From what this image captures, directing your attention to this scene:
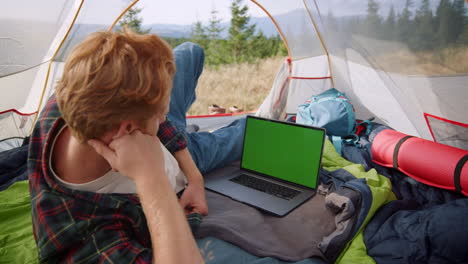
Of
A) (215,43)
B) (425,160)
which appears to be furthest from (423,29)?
(215,43)

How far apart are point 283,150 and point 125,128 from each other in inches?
40.0

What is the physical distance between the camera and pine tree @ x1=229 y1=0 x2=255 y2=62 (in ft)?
25.3

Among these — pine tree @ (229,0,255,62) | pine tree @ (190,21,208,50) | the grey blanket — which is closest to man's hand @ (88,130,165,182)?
the grey blanket

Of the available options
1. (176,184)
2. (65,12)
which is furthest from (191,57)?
(65,12)

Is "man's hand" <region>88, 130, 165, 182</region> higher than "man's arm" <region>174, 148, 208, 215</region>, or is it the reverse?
"man's hand" <region>88, 130, 165, 182</region>

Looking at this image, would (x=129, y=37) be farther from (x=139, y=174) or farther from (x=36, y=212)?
(x=36, y=212)

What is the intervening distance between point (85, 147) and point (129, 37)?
28cm

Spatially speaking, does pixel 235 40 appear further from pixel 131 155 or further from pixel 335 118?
pixel 131 155

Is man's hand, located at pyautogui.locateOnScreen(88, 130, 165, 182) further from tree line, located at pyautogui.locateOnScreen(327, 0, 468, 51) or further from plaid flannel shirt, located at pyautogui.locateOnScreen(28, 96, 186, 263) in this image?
tree line, located at pyautogui.locateOnScreen(327, 0, 468, 51)

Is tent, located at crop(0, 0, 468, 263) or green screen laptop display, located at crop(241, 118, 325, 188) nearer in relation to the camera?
green screen laptop display, located at crop(241, 118, 325, 188)

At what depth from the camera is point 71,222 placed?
81cm

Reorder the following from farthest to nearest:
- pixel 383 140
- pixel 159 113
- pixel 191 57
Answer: pixel 383 140
pixel 191 57
pixel 159 113

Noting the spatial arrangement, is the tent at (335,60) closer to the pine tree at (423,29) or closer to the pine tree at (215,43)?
the pine tree at (423,29)

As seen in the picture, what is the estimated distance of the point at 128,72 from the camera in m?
0.68
